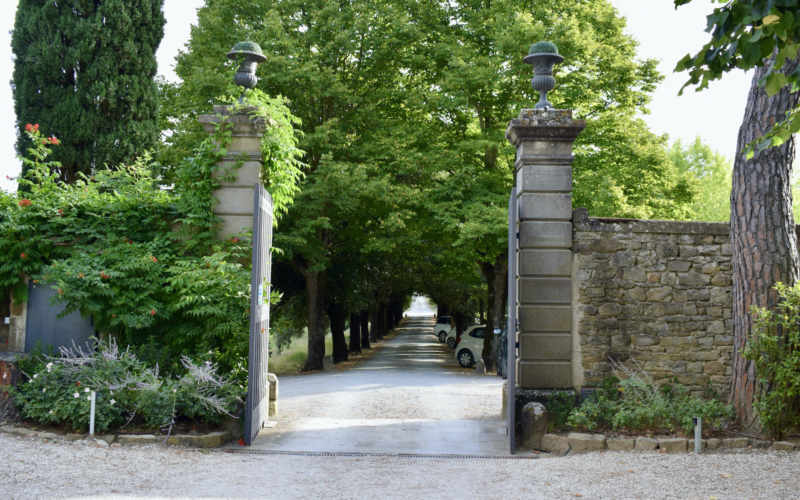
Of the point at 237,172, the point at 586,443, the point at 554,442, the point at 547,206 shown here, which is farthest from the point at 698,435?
the point at 237,172

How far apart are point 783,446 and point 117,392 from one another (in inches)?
274

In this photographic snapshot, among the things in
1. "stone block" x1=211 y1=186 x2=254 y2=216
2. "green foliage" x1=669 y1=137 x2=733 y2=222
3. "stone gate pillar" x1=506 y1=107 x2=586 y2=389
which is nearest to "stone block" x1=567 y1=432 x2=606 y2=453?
"stone gate pillar" x1=506 y1=107 x2=586 y2=389

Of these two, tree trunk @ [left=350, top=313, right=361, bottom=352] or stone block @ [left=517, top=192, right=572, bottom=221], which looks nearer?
stone block @ [left=517, top=192, right=572, bottom=221]

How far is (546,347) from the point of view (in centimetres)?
729

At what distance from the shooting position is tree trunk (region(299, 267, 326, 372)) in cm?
1809

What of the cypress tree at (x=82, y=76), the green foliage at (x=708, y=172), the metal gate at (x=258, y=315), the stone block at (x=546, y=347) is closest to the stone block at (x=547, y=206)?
the stone block at (x=546, y=347)

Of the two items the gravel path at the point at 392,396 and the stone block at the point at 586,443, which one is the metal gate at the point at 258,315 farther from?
the stone block at the point at 586,443

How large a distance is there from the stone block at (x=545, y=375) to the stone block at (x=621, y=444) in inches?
40.4

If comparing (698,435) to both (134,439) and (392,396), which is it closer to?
(134,439)

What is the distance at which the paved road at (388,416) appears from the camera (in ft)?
22.5

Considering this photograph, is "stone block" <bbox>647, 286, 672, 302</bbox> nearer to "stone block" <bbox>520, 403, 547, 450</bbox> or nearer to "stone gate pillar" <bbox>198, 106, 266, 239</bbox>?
"stone block" <bbox>520, 403, 547, 450</bbox>

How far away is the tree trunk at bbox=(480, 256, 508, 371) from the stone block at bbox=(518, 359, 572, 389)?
9893mm

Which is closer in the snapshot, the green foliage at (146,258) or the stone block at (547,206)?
the green foliage at (146,258)

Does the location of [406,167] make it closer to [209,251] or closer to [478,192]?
[478,192]
